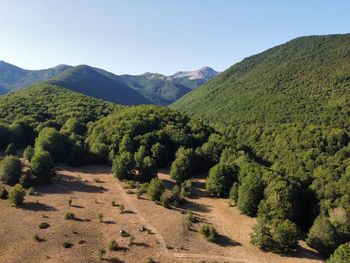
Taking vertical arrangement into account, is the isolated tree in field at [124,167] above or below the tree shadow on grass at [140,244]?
above

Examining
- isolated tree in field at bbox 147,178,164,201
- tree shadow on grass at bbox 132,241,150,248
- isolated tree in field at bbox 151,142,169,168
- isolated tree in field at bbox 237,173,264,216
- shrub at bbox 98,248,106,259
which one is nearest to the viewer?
shrub at bbox 98,248,106,259

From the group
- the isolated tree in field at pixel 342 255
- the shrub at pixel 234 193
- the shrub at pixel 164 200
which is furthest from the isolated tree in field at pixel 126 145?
the isolated tree in field at pixel 342 255

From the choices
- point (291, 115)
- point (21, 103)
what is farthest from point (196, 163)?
point (21, 103)

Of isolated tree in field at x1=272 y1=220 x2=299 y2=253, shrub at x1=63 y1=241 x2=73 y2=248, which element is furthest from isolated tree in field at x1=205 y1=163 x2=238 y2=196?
shrub at x1=63 y1=241 x2=73 y2=248

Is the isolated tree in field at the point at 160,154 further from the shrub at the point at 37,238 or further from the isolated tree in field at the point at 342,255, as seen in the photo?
the isolated tree in field at the point at 342,255

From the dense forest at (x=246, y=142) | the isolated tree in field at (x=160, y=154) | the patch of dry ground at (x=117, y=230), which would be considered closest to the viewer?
the patch of dry ground at (x=117, y=230)

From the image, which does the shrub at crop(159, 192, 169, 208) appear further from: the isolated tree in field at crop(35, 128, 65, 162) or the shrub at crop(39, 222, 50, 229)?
the isolated tree in field at crop(35, 128, 65, 162)

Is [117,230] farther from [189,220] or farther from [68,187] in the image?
[68,187]
